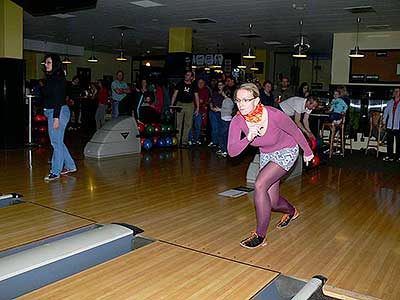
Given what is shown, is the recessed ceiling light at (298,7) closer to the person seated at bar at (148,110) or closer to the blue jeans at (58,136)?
the person seated at bar at (148,110)

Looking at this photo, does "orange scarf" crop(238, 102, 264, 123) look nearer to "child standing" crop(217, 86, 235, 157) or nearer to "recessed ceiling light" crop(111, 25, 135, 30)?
"child standing" crop(217, 86, 235, 157)

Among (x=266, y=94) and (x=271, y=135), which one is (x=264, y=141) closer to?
(x=271, y=135)

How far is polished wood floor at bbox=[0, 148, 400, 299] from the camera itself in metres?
2.69

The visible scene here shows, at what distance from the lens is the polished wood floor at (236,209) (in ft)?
8.82

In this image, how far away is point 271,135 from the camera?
2.70 m

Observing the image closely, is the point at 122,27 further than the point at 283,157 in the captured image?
Yes

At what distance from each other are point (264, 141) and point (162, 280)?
102cm

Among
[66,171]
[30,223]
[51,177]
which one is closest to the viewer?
[30,223]

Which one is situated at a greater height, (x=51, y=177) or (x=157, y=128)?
(x=157, y=128)

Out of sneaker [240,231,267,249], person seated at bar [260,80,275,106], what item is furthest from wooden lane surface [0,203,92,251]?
person seated at bar [260,80,275,106]

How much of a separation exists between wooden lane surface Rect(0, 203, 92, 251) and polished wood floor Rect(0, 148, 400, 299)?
0.48ft

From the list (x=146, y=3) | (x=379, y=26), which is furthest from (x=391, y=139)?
(x=146, y=3)

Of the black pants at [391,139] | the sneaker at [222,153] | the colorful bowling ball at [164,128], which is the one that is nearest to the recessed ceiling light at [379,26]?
the black pants at [391,139]

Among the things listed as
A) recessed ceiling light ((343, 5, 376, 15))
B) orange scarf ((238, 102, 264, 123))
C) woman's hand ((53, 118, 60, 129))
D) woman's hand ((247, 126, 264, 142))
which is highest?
recessed ceiling light ((343, 5, 376, 15))
